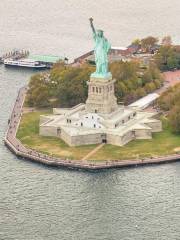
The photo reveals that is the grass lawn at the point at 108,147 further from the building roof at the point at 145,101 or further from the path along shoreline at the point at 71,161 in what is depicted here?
the building roof at the point at 145,101

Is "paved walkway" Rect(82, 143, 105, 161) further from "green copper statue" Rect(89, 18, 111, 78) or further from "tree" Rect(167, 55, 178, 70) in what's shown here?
"tree" Rect(167, 55, 178, 70)

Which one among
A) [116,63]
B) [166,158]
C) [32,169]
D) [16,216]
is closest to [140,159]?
[166,158]

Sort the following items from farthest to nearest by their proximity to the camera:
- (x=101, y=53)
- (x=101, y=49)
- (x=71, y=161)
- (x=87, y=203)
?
1. (x=101, y=49)
2. (x=101, y=53)
3. (x=71, y=161)
4. (x=87, y=203)

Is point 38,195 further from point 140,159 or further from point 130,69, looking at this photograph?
point 130,69

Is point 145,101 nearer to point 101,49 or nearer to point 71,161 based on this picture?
point 101,49

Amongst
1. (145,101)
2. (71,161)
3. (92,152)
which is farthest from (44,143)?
(145,101)

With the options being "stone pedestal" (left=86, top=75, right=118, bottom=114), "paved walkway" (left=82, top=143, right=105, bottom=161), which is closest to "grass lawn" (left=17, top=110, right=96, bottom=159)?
"paved walkway" (left=82, top=143, right=105, bottom=161)
